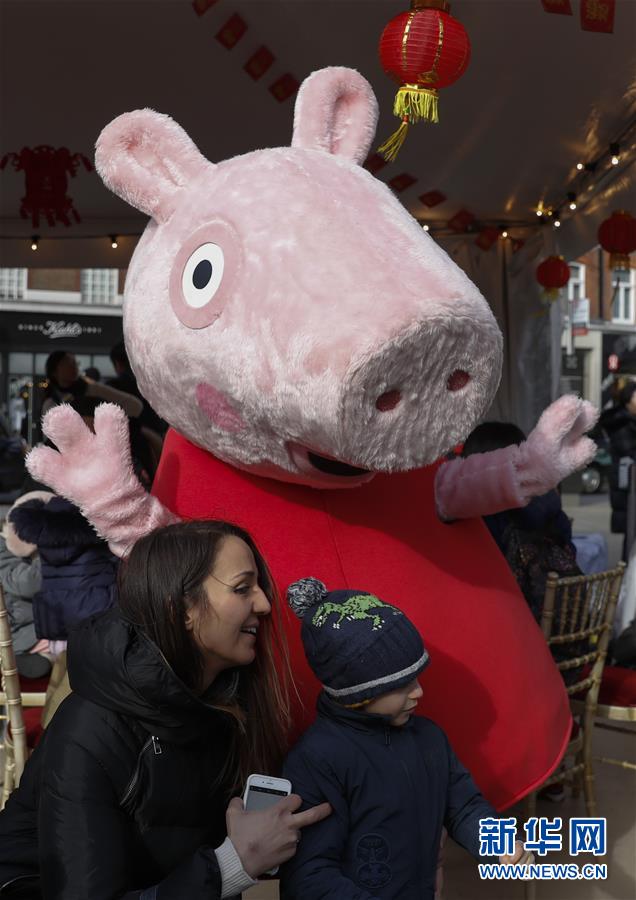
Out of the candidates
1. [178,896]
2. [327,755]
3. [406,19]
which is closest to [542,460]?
[327,755]

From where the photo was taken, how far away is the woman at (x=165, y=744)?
50.8 inches

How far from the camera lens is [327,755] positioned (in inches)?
59.6

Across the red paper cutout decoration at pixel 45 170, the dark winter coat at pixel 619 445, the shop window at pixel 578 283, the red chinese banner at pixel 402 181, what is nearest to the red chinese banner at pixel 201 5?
the red paper cutout decoration at pixel 45 170

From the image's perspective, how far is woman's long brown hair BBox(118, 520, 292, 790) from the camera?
137 cm

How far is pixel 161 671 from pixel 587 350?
21993 mm

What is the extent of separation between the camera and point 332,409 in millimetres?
1379

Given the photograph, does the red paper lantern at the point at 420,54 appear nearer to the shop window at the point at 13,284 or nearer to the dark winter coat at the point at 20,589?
the dark winter coat at the point at 20,589

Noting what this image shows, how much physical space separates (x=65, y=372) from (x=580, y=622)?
376 cm

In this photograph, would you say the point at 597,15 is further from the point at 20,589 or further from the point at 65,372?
the point at 65,372

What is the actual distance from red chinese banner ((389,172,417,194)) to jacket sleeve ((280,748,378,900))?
4.90m

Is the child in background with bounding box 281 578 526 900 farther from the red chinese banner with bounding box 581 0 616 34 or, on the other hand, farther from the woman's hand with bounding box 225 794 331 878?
the red chinese banner with bounding box 581 0 616 34

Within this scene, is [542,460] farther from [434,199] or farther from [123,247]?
[123,247]

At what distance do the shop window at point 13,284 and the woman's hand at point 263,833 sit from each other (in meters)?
19.3

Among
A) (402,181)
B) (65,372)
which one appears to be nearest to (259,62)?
(402,181)
